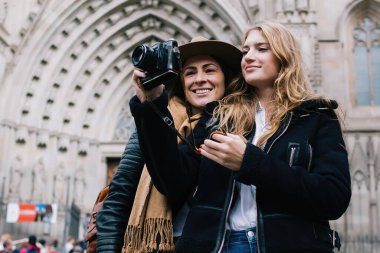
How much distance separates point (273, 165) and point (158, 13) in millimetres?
13403

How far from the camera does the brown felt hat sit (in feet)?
6.72

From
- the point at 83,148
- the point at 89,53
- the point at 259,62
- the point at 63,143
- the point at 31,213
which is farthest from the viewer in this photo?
the point at 89,53

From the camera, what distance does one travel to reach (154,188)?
182cm

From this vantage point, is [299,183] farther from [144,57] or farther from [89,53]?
[89,53]

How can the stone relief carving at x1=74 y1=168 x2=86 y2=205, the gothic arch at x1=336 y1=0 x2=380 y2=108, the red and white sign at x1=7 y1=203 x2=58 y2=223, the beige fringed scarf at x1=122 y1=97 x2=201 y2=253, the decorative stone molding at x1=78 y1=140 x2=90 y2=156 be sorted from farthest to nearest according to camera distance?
the decorative stone molding at x1=78 y1=140 x2=90 y2=156
the stone relief carving at x1=74 y1=168 x2=86 y2=205
the gothic arch at x1=336 y1=0 x2=380 y2=108
the red and white sign at x1=7 y1=203 x2=58 y2=223
the beige fringed scarf at x1=122 y1=97 x2=201 y2=253

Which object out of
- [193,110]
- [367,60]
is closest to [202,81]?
[193,110]

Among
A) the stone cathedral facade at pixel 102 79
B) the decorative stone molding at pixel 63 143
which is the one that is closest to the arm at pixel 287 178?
the stone cathedral facade at pixel 102 79

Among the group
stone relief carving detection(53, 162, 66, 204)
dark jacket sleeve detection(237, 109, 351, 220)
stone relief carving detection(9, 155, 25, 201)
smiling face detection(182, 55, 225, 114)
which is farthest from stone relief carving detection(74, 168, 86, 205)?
dark jacket sleeve detection(237, 109, 351, 220)

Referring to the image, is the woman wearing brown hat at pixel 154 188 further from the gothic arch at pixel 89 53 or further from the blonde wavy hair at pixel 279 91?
the gothic arch at pixel 89 53

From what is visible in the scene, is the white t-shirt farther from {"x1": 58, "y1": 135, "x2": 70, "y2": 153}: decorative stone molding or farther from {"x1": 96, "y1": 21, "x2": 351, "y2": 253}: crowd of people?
{"x1": 58, "y1": 135, "x2": 70, "y2": 153}: decorative stone molding

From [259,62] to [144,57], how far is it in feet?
1.57

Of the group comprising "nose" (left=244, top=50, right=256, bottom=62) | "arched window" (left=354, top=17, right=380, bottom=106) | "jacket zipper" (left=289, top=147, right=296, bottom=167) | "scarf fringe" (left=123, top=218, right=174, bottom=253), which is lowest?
"scarf fringe" (left=123, top=218, right=174, bottom=253)

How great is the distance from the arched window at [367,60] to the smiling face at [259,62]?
37.0 ft

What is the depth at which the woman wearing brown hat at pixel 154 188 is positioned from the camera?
5.76ft
